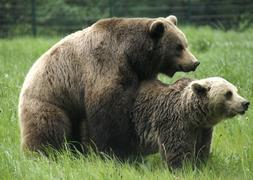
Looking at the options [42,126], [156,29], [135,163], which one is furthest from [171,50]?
[42,126]

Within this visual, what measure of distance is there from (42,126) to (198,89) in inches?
63.9

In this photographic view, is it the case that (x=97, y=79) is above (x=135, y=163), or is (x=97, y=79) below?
above

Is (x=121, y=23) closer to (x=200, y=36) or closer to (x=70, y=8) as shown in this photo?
(x=200, y=36)

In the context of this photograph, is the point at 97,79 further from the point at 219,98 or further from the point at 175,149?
the point at 219,98

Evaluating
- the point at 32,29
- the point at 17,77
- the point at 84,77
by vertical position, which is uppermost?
the point at 84,77

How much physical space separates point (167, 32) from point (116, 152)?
1397 millimetres

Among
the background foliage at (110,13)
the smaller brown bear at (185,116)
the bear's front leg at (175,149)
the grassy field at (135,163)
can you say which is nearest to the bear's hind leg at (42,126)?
the grassy field at (135,163)

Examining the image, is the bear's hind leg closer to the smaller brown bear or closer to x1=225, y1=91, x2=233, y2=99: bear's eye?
the smaller brown bear

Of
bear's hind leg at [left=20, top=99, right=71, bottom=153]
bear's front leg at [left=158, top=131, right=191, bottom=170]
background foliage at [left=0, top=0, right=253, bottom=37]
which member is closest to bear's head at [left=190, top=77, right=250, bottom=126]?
bear's front leg at [left=158, top=131, right=191, bottom=170]

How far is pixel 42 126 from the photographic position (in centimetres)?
682

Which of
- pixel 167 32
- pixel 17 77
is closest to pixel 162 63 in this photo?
pixel 167 32

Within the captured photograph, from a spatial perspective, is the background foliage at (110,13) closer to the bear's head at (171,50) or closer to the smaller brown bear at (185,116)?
the bear's head at (171,50)

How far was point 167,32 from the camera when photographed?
714 centimetres

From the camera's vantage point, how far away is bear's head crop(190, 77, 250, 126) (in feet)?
20.6
